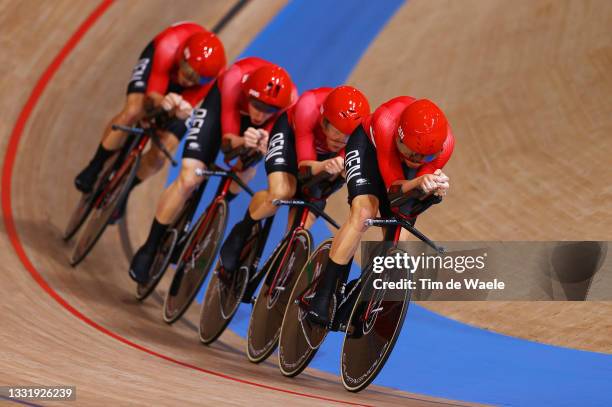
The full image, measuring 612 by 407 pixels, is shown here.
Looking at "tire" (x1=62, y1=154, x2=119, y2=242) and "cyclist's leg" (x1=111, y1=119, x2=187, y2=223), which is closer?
"cyclist's leg" (x1=111, y1=119, x2=187, y2=223)

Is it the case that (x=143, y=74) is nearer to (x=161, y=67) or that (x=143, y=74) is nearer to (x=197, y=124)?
(x=161, y=67)

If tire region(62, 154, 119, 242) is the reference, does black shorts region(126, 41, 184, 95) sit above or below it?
above

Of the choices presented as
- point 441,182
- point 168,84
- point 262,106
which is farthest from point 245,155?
point 441,182

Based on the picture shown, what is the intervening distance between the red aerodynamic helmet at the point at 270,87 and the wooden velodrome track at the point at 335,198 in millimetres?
1317

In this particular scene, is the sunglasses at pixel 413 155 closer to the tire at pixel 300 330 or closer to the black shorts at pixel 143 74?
the tire at pixel 300 330

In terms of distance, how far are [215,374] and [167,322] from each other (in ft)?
3.99

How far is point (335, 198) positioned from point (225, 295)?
2016 mm

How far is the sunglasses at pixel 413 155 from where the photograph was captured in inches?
160

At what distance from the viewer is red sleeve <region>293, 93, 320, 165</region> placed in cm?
471

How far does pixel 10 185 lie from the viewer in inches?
269

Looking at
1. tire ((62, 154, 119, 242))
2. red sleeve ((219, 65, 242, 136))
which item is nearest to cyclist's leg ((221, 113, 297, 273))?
red sleeve ((219, 65, 242, 136))

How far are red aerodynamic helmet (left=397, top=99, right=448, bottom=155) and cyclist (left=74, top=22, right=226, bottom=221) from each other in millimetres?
1868

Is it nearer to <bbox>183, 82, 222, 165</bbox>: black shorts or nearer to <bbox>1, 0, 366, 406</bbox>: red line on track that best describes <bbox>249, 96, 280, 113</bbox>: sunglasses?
<bbox>183, 82, 222, 165</bbox>: black shorts

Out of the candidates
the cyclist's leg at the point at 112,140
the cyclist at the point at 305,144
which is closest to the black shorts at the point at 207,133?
the cyclist at the point at 305,144
